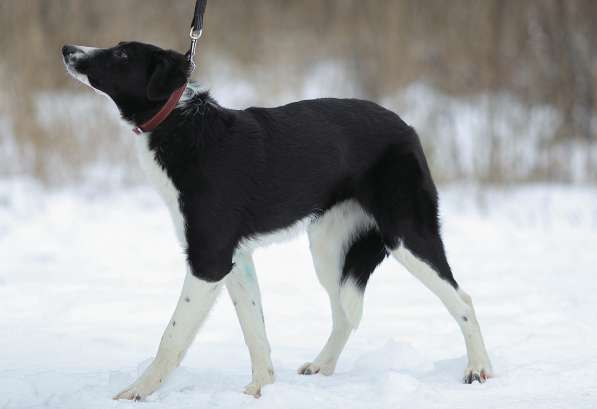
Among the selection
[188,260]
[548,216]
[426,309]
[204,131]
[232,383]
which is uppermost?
[204,131]

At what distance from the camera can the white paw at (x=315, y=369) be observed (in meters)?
3.76

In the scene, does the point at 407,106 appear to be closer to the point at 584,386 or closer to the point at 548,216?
the point at 548,216

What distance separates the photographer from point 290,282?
226 inches

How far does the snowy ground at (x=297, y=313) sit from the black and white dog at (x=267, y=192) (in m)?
0.24

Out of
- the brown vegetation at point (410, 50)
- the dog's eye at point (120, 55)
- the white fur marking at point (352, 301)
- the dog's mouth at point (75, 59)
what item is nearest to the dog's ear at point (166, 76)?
the dog's eye at point (120, 55)

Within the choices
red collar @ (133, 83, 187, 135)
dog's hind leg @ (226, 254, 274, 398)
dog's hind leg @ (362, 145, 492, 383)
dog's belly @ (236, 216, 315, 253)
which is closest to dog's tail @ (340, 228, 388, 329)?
dog's hind leg @ (362, 145, 492, 383)

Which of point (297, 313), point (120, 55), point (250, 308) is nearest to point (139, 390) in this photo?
point (250, 308)

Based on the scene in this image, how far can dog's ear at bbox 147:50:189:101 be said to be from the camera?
3141mm

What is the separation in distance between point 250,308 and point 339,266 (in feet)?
1.70

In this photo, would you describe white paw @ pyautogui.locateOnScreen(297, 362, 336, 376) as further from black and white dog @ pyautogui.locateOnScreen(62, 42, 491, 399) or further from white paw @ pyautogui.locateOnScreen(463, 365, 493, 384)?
white paw @ pyautogui.locateOnScreen(463, 365, 493, 384)

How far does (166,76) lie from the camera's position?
3154 millimetres

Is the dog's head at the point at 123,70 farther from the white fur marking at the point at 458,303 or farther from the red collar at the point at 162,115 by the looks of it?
the white fur marking at the point at 458,303

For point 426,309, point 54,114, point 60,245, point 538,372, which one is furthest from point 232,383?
point 54,114

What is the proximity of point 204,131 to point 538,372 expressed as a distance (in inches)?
66.4
